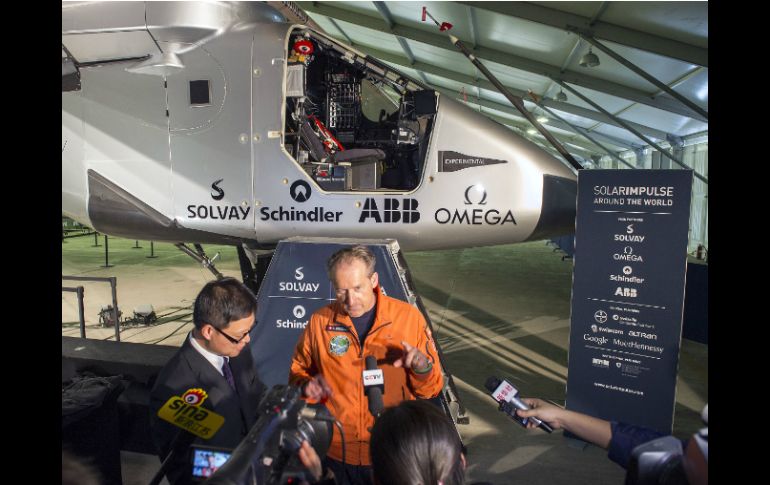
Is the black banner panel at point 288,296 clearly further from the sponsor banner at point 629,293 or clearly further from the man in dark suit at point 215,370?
the sponsor banner at point 629,293

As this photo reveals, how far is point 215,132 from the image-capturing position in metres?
4.72

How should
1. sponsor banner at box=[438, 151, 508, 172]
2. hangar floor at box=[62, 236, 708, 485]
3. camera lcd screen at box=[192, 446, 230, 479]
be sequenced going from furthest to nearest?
sponsor banner at box=[438, 151, 508, 172], hangar floor at box=[62, 236, 708, 485], camera lcd screen at box=[192, 446, 230, 479]

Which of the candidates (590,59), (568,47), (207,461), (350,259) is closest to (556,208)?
(350,259)

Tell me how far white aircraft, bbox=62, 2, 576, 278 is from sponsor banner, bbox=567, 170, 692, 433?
1.34ft

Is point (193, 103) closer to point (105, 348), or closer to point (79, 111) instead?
point (79, 111)

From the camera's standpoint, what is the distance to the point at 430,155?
15.2 feet

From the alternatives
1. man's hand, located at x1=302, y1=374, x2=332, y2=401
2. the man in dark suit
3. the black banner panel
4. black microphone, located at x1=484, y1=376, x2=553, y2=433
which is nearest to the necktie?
the man in dark suit

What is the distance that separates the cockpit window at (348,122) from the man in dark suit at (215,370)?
269cm

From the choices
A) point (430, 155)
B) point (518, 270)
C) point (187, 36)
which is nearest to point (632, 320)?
point (430, 155)

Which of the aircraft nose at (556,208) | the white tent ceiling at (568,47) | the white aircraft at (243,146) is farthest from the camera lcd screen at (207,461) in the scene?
the white tent ceiling at (568,47)

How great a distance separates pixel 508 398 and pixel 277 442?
1.21 m

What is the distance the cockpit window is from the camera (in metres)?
4.73

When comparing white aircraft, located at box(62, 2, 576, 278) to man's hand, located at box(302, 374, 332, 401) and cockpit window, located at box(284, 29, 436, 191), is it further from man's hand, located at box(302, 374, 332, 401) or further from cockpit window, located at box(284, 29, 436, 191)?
man's hand, located at box(302, 374, 332, 401)

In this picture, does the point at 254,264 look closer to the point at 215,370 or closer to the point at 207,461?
the point at 215,370
